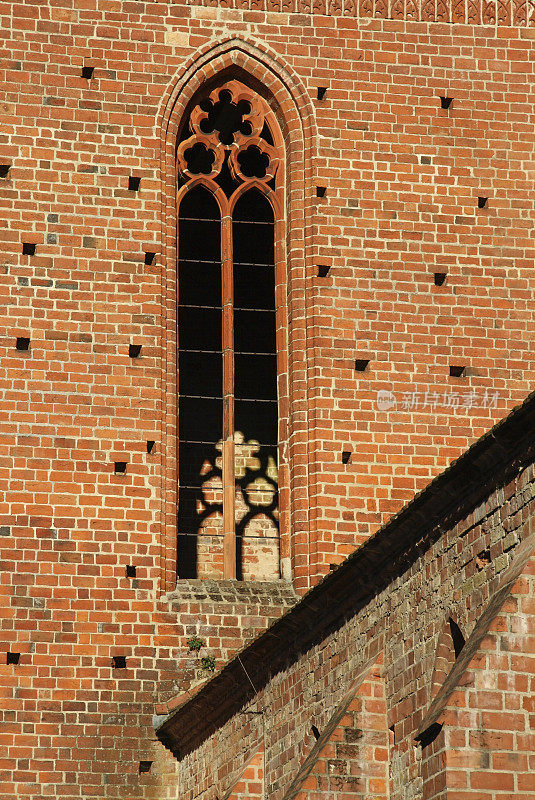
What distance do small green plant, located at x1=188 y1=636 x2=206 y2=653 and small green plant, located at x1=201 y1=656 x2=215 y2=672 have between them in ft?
0.33

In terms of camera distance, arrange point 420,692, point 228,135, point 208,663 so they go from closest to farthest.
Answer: point 420,692, point 208,663, point 228,135

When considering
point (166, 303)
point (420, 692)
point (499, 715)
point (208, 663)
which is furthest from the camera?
point (166, 303)

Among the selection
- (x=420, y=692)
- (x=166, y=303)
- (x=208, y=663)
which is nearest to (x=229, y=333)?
(x=166, y=303)

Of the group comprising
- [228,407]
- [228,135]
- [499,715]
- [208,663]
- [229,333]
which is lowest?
[499,715]

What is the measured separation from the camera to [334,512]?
1680 centimetres

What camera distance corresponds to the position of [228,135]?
1839cm

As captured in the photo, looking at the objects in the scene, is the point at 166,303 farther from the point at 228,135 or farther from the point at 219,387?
the point at 219,387

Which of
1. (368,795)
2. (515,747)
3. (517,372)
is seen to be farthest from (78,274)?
(515,747)

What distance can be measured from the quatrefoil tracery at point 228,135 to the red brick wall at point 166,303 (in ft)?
0.78

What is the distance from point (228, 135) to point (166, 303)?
2.00 metres

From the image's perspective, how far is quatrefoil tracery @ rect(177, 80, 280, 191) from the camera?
18.1 m

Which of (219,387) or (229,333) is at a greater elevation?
(219,387)

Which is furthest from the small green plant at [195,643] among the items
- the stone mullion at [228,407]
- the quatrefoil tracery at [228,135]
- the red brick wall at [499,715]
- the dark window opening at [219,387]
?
the red brick wall at [499,715]

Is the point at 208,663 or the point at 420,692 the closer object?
the point at 420,692
